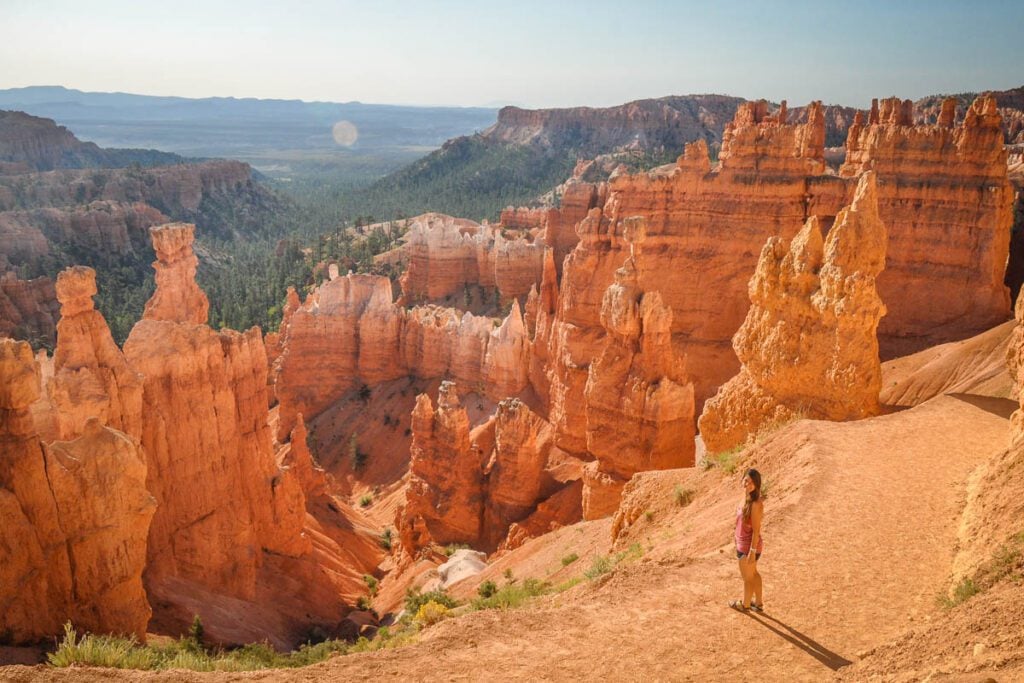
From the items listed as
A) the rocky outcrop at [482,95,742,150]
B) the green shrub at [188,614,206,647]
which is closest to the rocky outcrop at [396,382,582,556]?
the green shrub at [188,614,206,647]

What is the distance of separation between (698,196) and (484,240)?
918 inches

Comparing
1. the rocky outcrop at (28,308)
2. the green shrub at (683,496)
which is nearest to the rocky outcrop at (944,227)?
the green shrub at (683,496)

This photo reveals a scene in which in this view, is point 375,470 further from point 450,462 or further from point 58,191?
point 58,191

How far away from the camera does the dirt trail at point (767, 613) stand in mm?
7375

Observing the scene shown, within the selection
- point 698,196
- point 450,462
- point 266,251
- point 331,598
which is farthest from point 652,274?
point 266,251

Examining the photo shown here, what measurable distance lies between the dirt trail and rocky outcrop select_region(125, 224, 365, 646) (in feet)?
30.4

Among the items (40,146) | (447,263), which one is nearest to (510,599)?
(447,263)

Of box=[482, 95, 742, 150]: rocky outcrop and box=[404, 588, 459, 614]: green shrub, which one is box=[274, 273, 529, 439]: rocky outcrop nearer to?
box=[404, 588, 459, 614]: green shrub

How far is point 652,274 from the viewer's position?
29562mm

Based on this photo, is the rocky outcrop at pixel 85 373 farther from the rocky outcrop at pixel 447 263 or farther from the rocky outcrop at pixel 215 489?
the rocky outcrop at pixel 447 263

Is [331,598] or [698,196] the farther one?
[698,196]

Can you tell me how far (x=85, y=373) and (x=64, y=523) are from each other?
12.9ft

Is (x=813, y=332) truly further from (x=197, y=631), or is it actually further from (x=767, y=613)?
(x=197, y=631)

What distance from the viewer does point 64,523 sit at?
11789 mm
